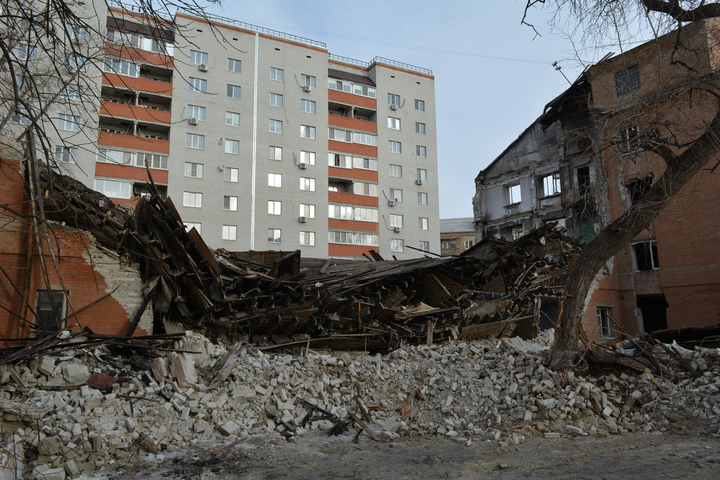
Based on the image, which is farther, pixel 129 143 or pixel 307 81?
pixel 307 81

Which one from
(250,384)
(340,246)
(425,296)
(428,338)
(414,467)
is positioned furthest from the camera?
(340,246)

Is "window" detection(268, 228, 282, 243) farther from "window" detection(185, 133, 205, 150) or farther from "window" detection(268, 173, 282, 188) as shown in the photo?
"window" detection(185, 133, 205, 150)

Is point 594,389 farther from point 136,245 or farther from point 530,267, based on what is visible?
point 136,245

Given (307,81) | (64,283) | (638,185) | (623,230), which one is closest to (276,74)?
(307,81)

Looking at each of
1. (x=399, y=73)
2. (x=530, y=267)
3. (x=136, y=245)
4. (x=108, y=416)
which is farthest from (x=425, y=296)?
(x=399, y=73)

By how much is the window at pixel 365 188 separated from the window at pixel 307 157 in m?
3.79

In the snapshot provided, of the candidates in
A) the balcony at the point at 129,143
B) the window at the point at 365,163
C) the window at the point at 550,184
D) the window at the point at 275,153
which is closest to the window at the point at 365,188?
the window at the point at 365,163

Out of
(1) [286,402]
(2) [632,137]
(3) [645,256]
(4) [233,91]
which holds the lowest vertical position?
(1) [286,402]

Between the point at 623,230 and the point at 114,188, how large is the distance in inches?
1166

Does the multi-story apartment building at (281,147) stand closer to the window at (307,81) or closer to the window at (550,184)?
the window at (307,81)

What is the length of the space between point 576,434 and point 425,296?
7.36 meters

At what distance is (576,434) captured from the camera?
7.25 m

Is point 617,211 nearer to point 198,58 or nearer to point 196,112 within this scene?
point 196,112

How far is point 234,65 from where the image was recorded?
35.9 m
